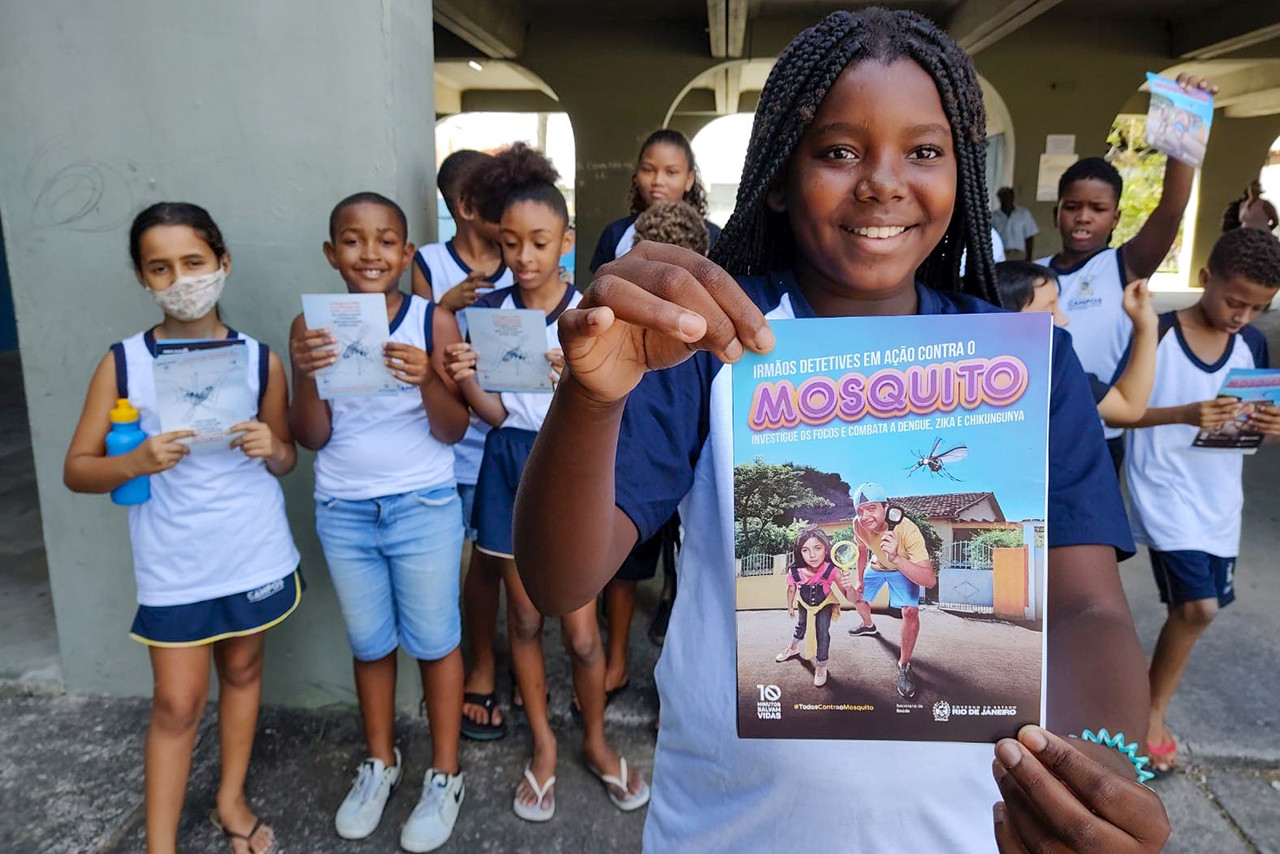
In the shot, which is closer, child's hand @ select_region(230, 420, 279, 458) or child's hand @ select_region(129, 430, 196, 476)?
child's hand @ select_region(129, 430, 196, 476)

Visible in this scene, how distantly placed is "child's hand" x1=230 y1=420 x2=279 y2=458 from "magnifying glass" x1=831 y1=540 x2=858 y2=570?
5.83 feet

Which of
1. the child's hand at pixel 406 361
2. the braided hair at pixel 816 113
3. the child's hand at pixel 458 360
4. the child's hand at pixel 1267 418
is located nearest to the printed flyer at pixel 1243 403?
the child's hand at pixel 1267 418

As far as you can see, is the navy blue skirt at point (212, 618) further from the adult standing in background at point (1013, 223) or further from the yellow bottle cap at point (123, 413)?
the adult standing in background at point (1013, 223)

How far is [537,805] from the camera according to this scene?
252 centimetres

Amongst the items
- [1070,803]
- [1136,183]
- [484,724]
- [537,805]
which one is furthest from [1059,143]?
[1136,183]

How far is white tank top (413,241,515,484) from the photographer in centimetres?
291

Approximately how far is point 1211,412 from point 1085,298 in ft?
2.11

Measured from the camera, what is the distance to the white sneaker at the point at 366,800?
2408 millimetres

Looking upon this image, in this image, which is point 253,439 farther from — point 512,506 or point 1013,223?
point 1013,223

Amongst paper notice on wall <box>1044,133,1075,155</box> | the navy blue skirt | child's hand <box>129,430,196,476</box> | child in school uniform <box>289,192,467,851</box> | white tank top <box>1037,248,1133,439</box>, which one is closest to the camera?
child's hand <box>129,430,196,476</box>

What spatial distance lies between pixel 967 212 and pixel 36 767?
3.08 m

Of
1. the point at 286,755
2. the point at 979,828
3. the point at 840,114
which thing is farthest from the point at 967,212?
the point at 286,755

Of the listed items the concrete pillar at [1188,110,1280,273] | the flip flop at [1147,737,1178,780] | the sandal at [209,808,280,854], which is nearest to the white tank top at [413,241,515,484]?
the sandal at [209,808,280,854]

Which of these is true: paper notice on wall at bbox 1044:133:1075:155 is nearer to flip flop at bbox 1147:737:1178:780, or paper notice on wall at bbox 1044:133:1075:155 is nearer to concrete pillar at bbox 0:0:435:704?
flip flop at bbox 1147:737:1178:780
